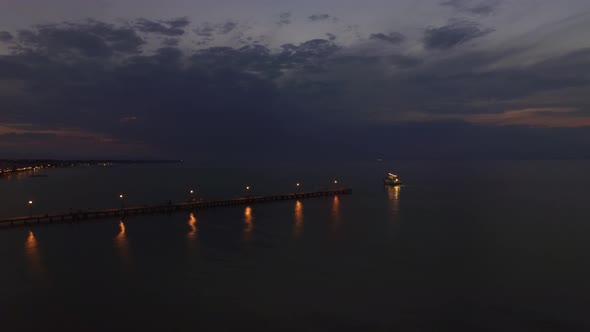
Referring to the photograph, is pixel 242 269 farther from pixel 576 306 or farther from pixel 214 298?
pixel 576 306

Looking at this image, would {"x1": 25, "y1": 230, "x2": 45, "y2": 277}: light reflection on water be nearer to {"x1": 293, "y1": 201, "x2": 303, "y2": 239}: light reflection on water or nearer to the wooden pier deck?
the wooden pier deck

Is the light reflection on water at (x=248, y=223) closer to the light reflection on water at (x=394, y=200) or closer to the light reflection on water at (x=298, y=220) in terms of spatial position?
the light reflection on water at (x=298, y=220)

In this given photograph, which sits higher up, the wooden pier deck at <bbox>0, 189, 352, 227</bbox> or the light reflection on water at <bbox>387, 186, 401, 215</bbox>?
the wooden pier deck at <bbox>0, 189, 352, 227</bbox>

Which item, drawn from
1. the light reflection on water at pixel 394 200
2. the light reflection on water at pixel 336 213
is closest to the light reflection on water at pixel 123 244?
the light reflection on water at pixel 336 213

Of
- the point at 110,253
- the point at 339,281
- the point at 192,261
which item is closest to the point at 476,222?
the point at 339,281

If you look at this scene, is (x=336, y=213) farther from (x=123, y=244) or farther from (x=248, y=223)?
(x=123, y=244)

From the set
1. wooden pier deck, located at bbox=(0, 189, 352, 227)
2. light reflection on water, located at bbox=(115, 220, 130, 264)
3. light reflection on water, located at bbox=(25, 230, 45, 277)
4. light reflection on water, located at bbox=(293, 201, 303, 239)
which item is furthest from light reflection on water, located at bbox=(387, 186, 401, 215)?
light reflection on water, located at bbox=(25, 230, 45, 277)
